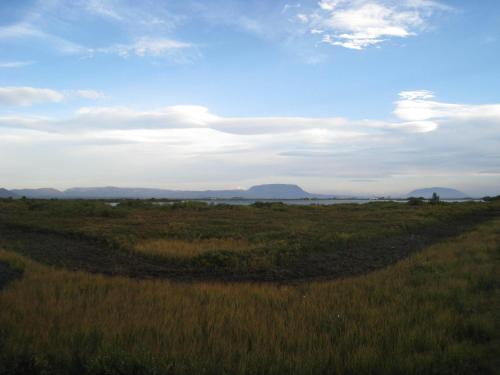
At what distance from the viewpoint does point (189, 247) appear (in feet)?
59.6

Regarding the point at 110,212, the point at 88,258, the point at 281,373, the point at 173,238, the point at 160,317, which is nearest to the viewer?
the point at 281,373

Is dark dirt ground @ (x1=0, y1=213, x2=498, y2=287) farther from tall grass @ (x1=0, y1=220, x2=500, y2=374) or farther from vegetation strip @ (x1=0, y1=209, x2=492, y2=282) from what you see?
tall grass @ (x1=0, y1=220, x2=500, y2=374)

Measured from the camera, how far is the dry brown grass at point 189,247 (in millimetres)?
16391

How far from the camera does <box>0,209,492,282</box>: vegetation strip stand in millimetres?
13062

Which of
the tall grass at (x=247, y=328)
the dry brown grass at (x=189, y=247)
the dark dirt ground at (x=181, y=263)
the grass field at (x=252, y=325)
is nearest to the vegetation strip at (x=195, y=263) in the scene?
the dark dirt ground at (x=181, y=263)

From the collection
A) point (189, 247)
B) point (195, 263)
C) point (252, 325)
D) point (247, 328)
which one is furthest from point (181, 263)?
point (247, 328)

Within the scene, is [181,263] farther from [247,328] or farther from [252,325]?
[247,328]

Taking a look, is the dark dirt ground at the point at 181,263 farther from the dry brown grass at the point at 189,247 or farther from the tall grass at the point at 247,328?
the tall grass at the point at 247,328

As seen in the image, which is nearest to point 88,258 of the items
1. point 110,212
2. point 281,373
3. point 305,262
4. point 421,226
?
point 305,262

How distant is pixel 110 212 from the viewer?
130 feet

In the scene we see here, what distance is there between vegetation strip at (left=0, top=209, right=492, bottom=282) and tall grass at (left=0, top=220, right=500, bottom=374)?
9.23 ft

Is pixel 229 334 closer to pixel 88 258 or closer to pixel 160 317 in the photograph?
pixel 160 317

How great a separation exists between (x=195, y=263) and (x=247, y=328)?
8.74 metres

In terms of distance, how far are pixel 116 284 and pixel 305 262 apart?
8.05 metres
